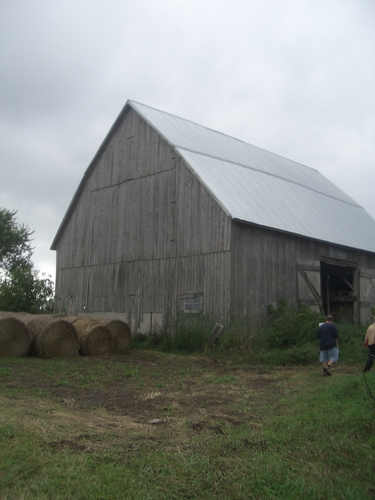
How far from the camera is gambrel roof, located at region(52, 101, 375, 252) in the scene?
18875mm

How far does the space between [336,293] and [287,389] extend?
551 inches

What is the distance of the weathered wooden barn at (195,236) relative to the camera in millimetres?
17875

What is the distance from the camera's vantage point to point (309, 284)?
19.9 m

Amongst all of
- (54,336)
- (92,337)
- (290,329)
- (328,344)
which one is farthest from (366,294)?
(54,336)

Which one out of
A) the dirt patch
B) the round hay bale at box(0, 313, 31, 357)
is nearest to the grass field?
the dirt patch

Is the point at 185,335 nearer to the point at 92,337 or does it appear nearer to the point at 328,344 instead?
the point at 92,337

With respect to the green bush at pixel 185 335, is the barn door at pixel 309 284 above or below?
above

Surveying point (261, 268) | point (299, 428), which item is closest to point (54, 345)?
point (261, 268)

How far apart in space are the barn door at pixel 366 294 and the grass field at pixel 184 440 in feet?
41.3

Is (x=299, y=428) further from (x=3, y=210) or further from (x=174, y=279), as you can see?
(x=3, y=210)

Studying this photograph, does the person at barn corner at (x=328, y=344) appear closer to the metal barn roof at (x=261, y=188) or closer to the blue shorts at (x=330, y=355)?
the blue shorts at (x=330, y=355)

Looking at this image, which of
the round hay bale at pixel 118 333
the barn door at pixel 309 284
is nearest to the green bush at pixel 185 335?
the round hay bale at pixel 118 333

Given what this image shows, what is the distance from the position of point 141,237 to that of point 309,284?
6389mm

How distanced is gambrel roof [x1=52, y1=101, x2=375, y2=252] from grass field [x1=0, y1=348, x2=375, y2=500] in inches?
338
